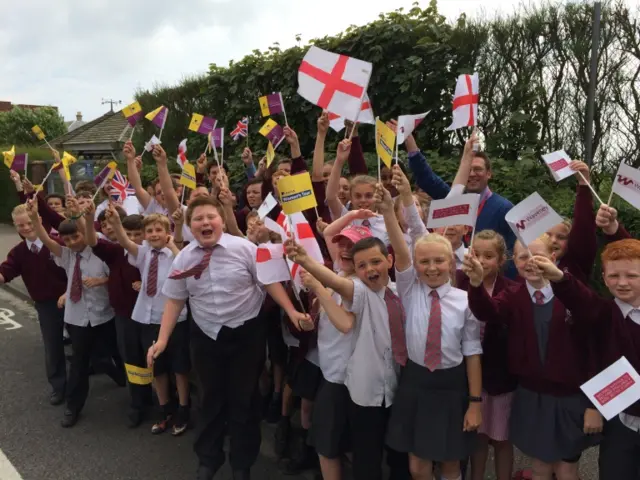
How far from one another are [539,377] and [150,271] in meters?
2.86

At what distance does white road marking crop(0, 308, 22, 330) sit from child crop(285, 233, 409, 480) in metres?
5.98

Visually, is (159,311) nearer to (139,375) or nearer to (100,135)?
(139,375)

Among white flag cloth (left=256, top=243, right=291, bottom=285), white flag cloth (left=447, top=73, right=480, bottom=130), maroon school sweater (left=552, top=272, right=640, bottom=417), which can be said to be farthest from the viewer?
white flag cloth (left=447, top=73, right=480, bottom=130)

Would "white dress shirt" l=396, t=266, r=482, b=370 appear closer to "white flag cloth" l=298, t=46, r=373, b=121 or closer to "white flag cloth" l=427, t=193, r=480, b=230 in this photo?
"white flag cloth" l=427, t=193, r=480, b=230

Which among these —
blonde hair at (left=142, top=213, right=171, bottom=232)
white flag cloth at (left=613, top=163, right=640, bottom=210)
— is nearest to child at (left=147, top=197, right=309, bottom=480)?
blonde hair at (left=142, top=213, right=171, bottom=232)

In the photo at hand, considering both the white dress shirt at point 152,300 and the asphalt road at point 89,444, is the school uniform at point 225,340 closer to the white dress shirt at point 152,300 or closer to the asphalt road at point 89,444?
the asphalt road at point 89,444

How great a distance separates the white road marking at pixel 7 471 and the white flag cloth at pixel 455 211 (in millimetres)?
3248

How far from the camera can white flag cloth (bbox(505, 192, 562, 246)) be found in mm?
2307

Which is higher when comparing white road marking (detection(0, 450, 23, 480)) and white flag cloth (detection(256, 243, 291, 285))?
white flag cloth (detection(256, 243, 291, 285))

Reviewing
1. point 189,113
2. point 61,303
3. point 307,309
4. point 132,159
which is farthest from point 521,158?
point 189,113

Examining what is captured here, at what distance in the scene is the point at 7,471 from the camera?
362 centimetres

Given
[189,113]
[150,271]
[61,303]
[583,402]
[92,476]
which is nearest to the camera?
[583,402]

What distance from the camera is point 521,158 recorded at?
5820 mm

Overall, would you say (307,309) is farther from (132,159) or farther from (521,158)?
(521,158)
